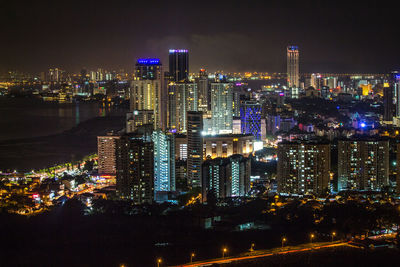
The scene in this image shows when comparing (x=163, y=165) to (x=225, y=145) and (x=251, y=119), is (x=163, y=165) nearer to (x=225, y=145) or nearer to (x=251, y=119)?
(x=225, y=145)

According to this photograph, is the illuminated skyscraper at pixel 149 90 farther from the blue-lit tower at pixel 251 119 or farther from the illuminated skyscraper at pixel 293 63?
the illuminated skyscraper at pixel 293 63

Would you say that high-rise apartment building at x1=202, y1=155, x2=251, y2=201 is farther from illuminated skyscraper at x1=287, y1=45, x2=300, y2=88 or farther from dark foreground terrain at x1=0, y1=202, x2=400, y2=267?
illuminated skyscraper at x1=287, y1=45, x2=300, y2=88

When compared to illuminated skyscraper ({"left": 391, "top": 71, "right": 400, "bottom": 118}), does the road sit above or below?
below

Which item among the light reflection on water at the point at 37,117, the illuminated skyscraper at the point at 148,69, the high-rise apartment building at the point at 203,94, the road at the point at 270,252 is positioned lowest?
the road at the point at 270,252

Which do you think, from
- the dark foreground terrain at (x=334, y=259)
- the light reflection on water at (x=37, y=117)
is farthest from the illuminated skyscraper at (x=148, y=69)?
the dark foreground terrain at (x=334, y=259)

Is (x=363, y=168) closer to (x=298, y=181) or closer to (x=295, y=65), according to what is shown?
(x=298, y=181)

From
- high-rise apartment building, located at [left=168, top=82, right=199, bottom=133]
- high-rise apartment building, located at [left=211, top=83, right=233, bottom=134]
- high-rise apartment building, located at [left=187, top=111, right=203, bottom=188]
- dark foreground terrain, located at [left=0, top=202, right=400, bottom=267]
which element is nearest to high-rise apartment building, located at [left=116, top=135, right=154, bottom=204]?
dark foreground terrain, located at [left=0, top=202, right=400, bottom=267]
